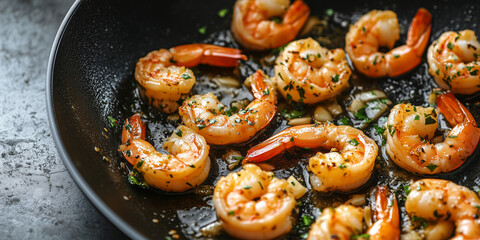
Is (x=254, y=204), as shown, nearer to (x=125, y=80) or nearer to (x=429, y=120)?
(x=429, y=120)

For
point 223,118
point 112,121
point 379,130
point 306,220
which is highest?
point 223,118

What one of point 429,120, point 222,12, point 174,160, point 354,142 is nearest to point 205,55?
point 222,12

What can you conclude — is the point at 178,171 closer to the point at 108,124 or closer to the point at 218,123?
the point at 218,123

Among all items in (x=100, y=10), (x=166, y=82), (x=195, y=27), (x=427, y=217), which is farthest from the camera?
(x=195, y=27)

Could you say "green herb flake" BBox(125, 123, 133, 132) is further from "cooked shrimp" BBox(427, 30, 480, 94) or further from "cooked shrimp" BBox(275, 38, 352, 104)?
"cooked shrimp" BBox(427, 30, 480, 94)

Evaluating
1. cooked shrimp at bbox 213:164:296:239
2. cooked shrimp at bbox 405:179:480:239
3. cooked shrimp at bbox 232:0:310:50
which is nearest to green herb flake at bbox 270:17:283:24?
cooked shrimp at bbox 232:0:310:50

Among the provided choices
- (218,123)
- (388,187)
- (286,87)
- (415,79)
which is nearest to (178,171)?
(218,123)
